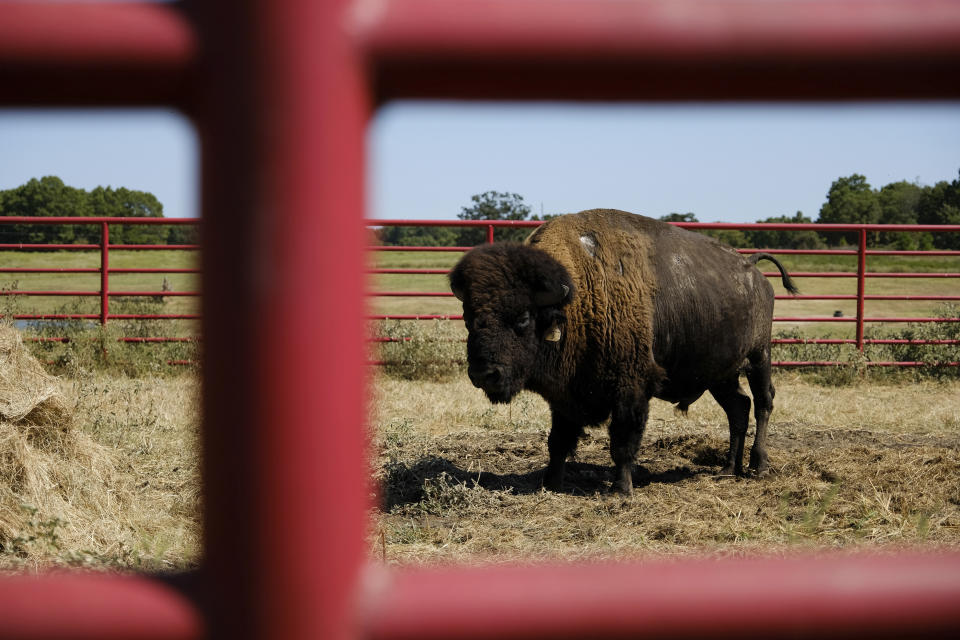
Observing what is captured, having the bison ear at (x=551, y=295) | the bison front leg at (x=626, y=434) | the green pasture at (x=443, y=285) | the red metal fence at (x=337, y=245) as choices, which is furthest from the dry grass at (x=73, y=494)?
the green pasture at (x=443, y=285)

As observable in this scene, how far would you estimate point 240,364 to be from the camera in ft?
1.61

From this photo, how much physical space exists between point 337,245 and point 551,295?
459 centimetres

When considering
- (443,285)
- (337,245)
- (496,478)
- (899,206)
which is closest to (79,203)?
(443,285)

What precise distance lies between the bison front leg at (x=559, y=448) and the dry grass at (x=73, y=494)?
7.39 ft

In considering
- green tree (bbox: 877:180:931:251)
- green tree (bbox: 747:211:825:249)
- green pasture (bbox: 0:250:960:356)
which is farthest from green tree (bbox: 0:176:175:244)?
green tree (bbox: 877:180:931:251)

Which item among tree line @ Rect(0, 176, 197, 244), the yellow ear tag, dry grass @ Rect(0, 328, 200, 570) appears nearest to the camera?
dry grass @ Rect(0, 328, 200, 570)

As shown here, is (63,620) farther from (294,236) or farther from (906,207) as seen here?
(906,207)

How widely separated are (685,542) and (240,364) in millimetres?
4239

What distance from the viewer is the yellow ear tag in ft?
16.9

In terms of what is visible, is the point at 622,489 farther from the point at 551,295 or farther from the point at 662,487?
the point at 551,295

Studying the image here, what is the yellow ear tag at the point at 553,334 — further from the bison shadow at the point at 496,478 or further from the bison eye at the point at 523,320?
the bison shadow at the point at 496,478

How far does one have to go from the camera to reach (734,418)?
6.61 meters

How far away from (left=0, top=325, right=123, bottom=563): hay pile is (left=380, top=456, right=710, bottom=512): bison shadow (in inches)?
65.7

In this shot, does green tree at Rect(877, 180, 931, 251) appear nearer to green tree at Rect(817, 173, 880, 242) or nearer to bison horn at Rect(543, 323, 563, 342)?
green tree at Rect(817, 173, 880, 242)
